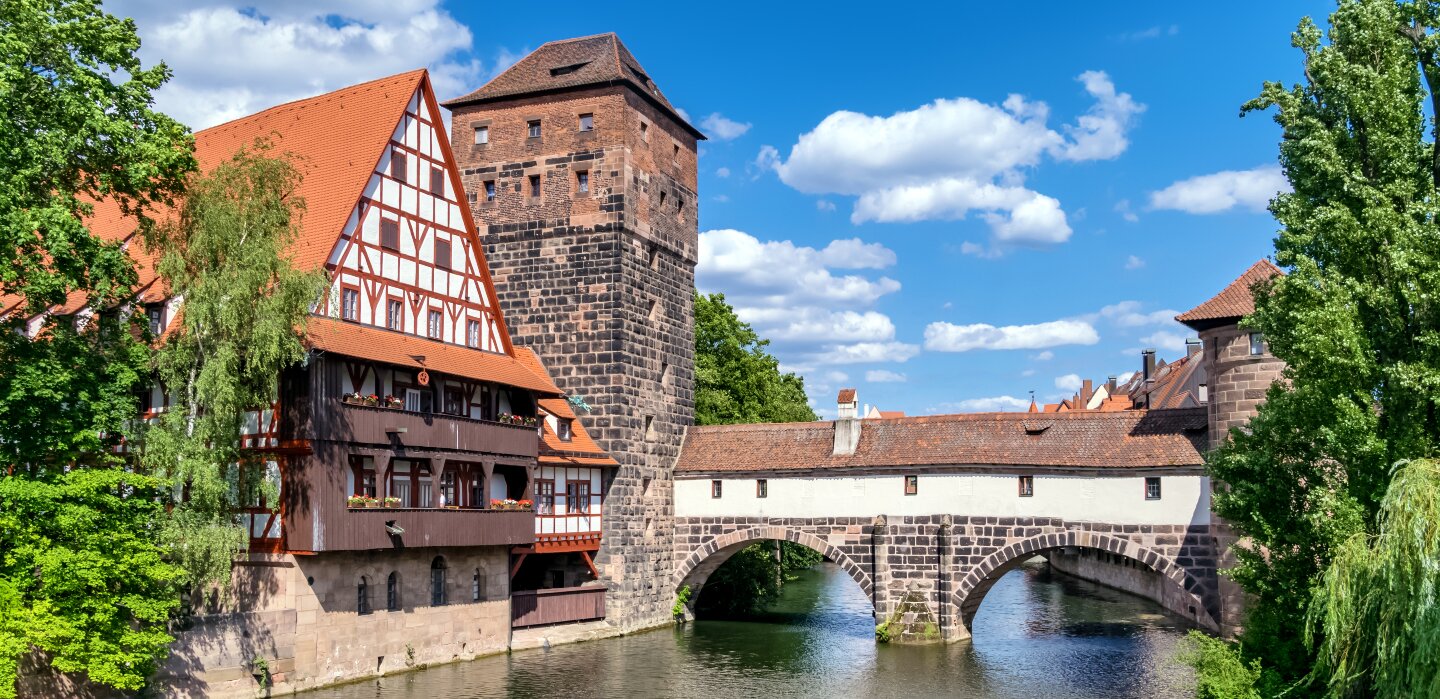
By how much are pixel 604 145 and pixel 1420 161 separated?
2278cm

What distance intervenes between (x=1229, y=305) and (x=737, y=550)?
15.7m

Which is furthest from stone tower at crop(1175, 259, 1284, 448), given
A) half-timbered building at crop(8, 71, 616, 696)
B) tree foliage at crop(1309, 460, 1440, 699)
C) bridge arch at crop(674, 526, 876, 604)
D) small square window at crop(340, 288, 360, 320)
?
small square window at crop(340, 288, 360, 320)

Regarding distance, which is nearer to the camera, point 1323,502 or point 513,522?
point 1323,502

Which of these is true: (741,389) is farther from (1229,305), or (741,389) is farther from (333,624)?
(333,624)

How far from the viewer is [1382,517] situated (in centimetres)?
1684

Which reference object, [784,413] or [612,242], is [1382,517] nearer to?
[612,242]

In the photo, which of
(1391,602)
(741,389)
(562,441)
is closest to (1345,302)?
(1391,602)

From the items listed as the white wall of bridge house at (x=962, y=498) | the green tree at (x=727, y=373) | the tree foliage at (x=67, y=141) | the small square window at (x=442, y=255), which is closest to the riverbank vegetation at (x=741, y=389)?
the green tree at (x=727, y=373)

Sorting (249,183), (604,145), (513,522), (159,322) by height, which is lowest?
(513,522)

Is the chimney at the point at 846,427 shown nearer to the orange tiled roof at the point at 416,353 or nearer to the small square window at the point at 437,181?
the orange tiled roof at the point at 416,353

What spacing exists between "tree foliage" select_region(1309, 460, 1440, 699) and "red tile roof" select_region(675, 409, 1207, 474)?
15.4 m

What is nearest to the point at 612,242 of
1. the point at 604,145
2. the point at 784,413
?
the point at 604,145

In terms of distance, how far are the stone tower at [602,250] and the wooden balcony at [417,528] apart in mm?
5208

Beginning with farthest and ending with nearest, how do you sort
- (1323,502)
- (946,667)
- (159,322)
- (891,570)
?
(891,570)
(946,667)
(159,322)
(1323,502)
